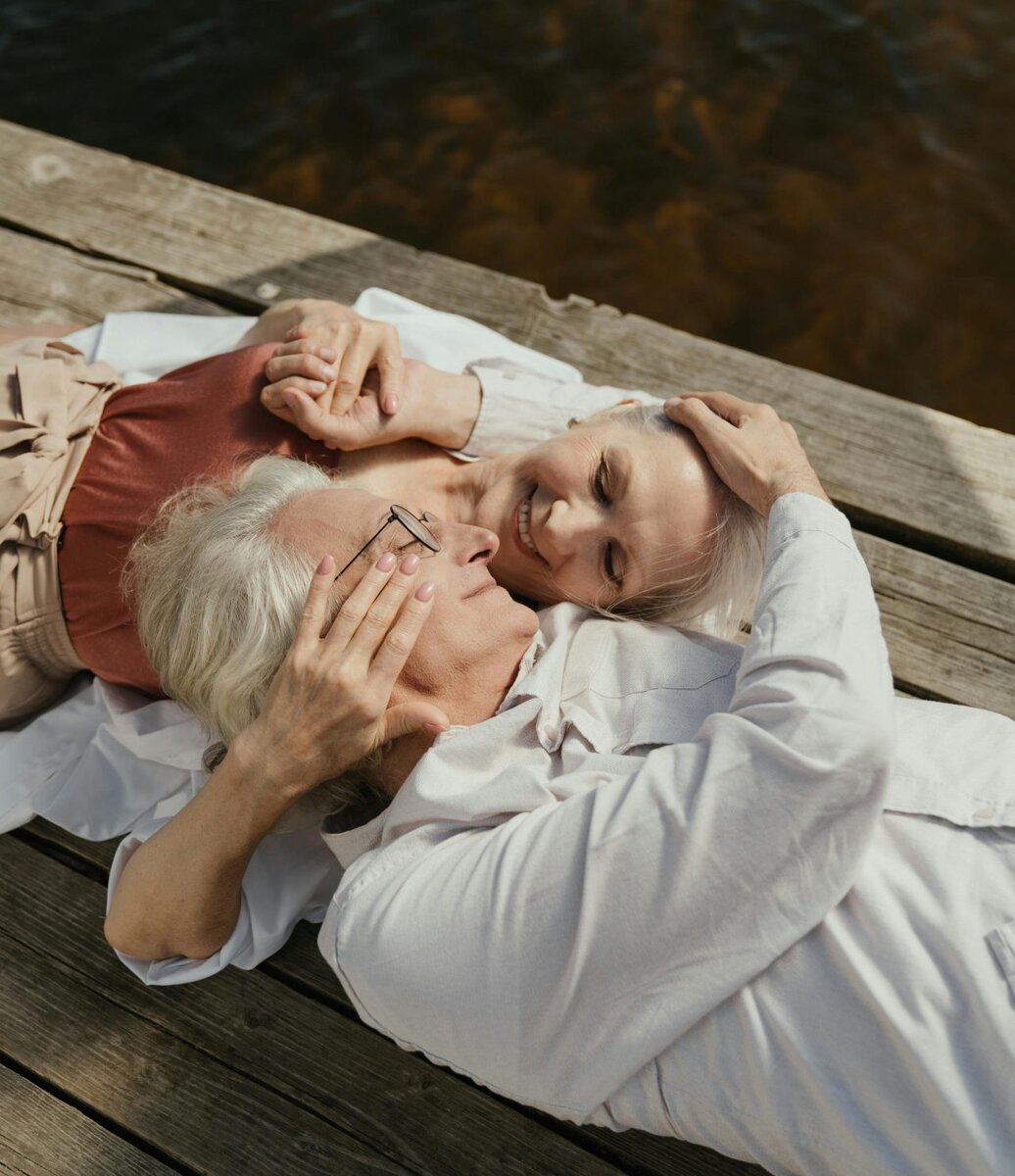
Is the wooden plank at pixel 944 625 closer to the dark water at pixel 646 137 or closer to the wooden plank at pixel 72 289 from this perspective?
the dark water at pixel 646 137

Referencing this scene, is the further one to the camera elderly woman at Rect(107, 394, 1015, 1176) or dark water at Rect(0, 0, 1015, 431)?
dark water at Rect(0, 0, 1015, 431)

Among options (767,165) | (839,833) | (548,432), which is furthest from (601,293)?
(839,833)

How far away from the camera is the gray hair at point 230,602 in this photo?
2.03 m

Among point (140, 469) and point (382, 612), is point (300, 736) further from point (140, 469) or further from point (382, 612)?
point (140, 469)

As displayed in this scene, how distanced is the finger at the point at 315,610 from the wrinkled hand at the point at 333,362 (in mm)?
737

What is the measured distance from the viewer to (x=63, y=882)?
2.53 meters

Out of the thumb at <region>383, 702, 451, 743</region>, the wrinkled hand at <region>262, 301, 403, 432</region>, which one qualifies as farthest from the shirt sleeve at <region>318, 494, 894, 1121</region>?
the wrinkled hand at <region>262, 301, 403, 432</region>

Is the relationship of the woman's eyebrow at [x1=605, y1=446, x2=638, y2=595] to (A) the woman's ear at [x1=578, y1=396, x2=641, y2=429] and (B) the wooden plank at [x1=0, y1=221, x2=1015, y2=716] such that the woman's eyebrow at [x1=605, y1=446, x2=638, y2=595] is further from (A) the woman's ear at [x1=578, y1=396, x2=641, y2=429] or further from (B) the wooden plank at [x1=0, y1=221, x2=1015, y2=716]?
(B) the wooden plank at [x1=0, y1=221, x2=1015, y2=716]

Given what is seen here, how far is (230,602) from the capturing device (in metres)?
2.05

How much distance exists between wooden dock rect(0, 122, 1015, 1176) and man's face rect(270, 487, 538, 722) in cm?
84

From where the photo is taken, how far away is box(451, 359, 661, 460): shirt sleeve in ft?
9.69

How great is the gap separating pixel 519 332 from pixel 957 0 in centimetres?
455

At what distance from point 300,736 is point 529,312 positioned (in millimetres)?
2323

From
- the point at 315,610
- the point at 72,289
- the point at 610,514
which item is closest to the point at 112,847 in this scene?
the point at 315,610
